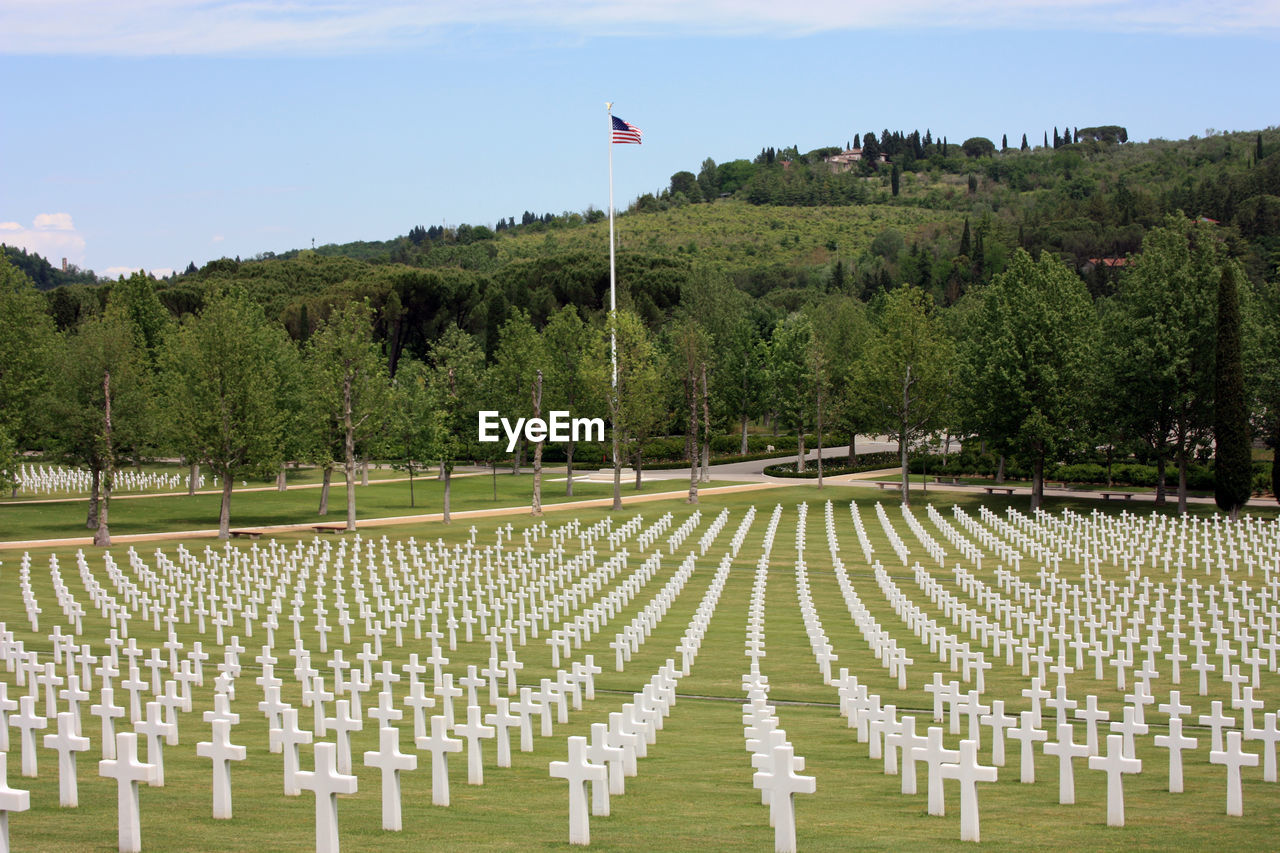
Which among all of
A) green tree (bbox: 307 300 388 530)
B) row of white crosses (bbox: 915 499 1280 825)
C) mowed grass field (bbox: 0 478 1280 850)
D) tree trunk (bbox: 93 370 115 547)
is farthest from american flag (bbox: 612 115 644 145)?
row of white crosses (bbox: 915 499 1280 825)

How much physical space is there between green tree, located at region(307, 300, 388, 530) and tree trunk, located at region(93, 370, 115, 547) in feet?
27.5

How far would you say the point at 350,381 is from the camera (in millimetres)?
48000

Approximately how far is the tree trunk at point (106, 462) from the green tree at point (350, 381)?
8.38 meters

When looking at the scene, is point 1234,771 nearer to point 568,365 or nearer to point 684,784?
point 684,784

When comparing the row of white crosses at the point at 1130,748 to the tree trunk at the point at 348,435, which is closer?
the row of white crosses at the point at 1130,748

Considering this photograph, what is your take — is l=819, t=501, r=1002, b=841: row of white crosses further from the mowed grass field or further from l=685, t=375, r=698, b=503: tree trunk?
l=685, t=375, r=698, b=503: tree trunk

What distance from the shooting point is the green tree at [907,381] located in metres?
57.4

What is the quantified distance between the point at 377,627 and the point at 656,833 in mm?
14055

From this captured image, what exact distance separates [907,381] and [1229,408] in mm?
14290

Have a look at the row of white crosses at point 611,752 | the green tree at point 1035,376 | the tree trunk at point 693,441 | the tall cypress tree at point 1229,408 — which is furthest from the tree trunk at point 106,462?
the tall cypress tree at point 1229,408

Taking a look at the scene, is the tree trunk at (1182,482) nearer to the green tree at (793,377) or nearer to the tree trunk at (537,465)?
the green tree at (793,377)

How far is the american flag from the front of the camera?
215 feet

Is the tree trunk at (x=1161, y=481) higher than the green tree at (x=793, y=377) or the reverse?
the reverse

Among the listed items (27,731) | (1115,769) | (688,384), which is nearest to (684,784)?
Result: (1115,769)
